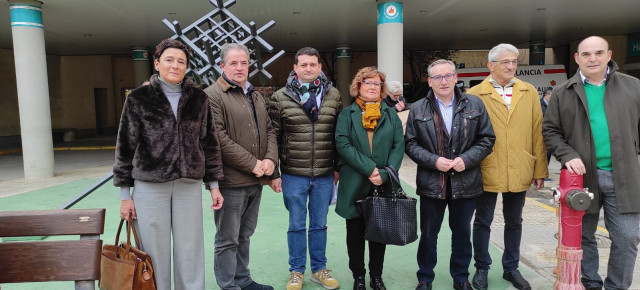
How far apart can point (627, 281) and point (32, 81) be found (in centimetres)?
961

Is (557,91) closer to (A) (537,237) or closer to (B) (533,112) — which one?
(B) (533,112)

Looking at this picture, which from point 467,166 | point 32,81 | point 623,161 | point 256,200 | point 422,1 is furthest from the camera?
point 422,1

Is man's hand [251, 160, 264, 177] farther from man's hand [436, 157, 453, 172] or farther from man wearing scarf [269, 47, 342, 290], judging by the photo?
man's hand [436, 157, 453, 172]

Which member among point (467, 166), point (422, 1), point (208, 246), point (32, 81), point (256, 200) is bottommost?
point (208, 246)

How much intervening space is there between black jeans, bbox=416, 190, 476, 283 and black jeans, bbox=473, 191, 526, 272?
14 centimetres

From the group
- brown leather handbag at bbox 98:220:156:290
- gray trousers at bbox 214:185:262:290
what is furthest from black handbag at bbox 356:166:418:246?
brown leather handbag at bbox 98:220:156:290

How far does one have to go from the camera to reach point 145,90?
Result: 252cm

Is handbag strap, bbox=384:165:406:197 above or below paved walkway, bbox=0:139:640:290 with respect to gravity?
above

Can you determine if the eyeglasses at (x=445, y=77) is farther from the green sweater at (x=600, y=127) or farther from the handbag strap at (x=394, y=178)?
the green sweater at (x=600, y=127)

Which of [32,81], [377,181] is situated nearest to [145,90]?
[377,181]

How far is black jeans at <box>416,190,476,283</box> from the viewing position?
3.20 meters

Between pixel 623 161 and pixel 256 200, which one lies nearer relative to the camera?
pixel 623 161

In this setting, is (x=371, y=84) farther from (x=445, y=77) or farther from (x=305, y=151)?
(x=305, y=151)

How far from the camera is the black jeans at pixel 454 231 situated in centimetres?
320
